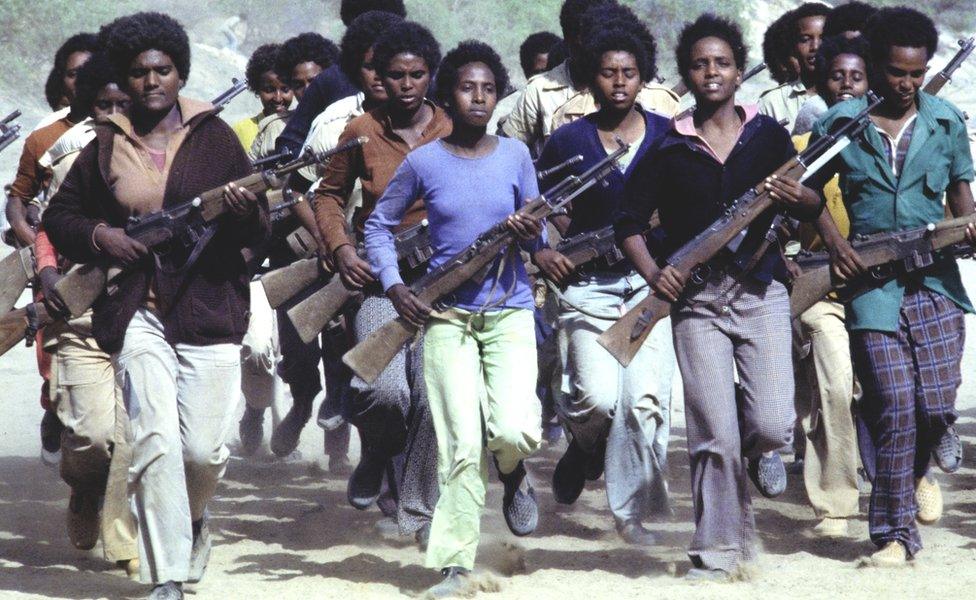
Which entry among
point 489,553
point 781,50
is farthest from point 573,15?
point 489,553

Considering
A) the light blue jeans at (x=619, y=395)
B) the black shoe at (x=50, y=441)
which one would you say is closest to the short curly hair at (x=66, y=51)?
the black shoe at (x=50, y=441)

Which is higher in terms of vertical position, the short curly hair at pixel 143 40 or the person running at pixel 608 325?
the short curly hair at pixel 143 40

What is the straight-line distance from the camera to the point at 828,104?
9.15 meters

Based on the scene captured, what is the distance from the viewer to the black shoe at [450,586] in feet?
22.3

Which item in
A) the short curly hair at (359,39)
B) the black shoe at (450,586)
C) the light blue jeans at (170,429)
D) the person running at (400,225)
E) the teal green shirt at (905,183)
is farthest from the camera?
the short curly hair at (359,39)

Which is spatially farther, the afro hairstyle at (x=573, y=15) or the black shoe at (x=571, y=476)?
the afro hairstyle at (x=573, y=15)

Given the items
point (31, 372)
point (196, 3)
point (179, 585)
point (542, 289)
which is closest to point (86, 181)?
point (179, 585)

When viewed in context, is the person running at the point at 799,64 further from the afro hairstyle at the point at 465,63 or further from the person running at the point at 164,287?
the person running at the point at 164,287

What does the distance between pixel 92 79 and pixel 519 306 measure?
276 centimetres

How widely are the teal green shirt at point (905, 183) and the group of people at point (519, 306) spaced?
0.04 ft

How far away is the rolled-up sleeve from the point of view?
23.4ft

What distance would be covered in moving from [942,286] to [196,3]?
3116 centimetres

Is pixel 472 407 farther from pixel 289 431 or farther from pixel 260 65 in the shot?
pixel 260 65

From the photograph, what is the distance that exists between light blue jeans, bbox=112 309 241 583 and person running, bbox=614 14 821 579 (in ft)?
5.95
